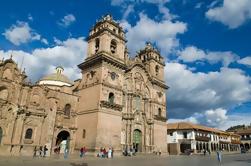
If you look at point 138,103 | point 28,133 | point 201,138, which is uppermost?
point 138,103

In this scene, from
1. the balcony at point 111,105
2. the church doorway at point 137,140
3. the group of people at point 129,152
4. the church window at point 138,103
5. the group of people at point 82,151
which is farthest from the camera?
the church window at point 138,103

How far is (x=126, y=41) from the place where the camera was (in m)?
37.7

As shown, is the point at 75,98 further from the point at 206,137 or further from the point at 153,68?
the point at 206,137

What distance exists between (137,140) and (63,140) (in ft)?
38.1

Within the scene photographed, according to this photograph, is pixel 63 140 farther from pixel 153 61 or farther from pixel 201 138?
pixel 201 138

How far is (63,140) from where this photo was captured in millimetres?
31141

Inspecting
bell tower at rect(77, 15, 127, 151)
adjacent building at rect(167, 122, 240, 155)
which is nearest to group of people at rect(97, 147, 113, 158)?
bell tower at rect(77, 15, 127, 151)

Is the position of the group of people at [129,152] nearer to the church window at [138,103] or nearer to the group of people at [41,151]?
the church window at [138,103]

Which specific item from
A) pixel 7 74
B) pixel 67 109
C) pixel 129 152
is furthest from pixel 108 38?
pixel 129 152

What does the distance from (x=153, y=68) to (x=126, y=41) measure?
28.8 ft

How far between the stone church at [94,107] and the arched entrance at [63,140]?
0.14 meters

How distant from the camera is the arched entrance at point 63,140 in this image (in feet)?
100

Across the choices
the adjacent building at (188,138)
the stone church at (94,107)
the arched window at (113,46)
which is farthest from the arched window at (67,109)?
the adjacent building at (188,138)

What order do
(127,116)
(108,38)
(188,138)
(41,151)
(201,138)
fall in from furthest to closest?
(201,138) → (188,138) → (108,38) → (127,116) → (41,151)
